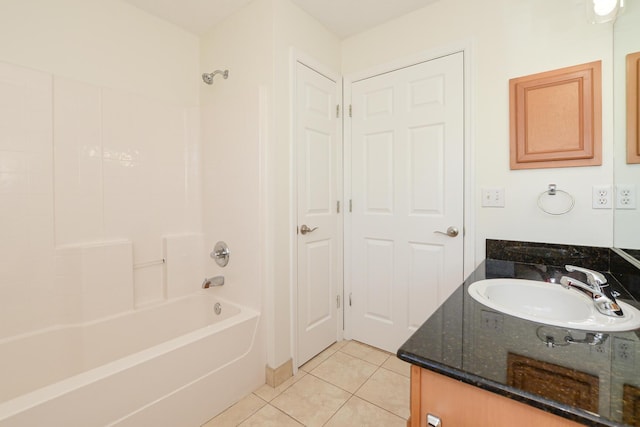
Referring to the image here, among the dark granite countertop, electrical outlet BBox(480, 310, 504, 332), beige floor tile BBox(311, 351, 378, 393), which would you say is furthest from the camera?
beige floor tile BBox(311, 351, 378, 393)

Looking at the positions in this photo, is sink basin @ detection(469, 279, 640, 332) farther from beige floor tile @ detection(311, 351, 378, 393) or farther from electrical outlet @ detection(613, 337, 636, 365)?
beige floor tile @ detection(311, 351, 378, 393)

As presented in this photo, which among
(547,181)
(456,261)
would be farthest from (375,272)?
(547,181)

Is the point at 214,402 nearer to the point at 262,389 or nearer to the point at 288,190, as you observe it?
the point at 262,389

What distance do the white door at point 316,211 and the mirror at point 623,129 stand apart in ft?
5.02

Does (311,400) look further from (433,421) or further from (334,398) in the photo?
(433,421)

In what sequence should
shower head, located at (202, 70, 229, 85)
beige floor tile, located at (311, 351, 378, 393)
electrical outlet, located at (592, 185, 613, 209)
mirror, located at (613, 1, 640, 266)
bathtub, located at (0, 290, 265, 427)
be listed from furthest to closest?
shower head, located at (202, 70, 229, 85) → beige floor tile, located at (311, 351, 378, 393) → electrical outlet, located at (592, 185, 613, 209) → mirror, located at (613, 1, 640, 266) → bathtub, located at (0, 290, 265, 427)

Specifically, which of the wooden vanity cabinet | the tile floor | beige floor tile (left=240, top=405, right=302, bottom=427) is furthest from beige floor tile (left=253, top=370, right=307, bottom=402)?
the wooden vanity cabinet

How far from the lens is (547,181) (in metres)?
1.56

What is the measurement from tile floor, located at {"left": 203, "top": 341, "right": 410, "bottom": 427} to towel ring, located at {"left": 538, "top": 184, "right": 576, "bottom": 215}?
1270 millimetres

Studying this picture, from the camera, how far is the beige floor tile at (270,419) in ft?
4.81

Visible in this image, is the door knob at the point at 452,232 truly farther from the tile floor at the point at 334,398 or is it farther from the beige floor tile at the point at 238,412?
the beige floor tile at the point at 238,412

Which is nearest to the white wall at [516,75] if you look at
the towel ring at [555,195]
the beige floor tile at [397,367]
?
the towel ring at [555,195]

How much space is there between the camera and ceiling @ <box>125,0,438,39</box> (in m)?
1.86

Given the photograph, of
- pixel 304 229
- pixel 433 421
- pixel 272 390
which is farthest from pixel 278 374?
pixel 433 421
